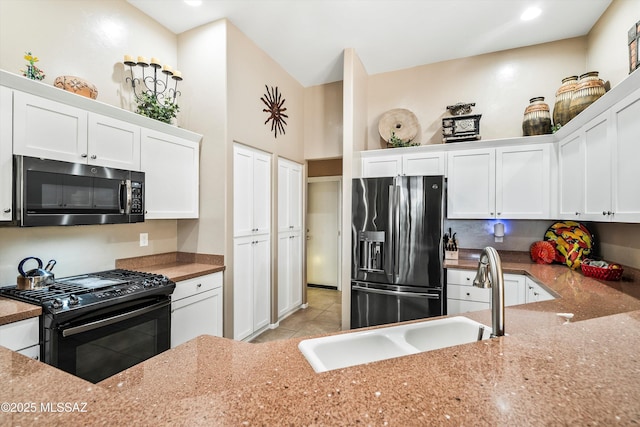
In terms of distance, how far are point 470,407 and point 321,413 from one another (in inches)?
9.4

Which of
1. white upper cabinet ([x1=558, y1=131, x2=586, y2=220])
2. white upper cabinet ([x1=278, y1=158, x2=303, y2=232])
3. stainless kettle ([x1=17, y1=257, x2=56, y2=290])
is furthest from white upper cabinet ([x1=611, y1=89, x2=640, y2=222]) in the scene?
stainless kettle ([x1=17, y1=257, x2=56, y2=290])

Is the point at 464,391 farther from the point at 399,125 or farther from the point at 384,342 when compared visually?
the point at 399,125

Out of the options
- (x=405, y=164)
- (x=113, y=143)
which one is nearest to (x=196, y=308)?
(x=113, y=143)

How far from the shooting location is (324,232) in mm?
5520

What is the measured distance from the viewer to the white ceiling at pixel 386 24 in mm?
2699

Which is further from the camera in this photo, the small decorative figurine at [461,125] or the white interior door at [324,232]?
the white interior door at [324,232]

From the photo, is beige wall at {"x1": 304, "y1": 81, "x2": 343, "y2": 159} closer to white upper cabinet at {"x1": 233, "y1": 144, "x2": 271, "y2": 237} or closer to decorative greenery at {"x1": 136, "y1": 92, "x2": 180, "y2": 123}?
white upper cabinet at {"x1": 233, "y1": 144, "x2": 271, "y2": 237}

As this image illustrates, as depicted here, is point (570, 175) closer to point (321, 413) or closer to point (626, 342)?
point (626, 342)

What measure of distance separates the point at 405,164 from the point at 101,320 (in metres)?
3.18

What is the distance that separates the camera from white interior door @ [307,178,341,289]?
17.7ft

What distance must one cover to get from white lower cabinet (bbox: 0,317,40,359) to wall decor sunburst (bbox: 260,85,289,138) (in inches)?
106

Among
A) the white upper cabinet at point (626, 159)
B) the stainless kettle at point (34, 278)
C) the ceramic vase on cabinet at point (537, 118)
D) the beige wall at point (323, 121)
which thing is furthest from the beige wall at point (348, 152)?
the stainless kettle at point (34, 278)

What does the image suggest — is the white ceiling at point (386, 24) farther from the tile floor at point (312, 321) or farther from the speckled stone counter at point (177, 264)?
the tile floor at point (312, 321)

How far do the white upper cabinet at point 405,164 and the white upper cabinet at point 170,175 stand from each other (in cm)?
202
